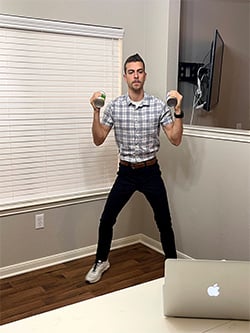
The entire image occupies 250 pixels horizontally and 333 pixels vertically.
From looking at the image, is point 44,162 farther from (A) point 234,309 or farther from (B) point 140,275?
(A) point 234,309

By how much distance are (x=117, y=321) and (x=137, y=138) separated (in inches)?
74.9

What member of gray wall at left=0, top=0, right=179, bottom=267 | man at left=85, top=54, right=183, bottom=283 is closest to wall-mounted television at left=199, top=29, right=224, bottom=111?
gray wall at left=0, top=0, right=179, bottom=267

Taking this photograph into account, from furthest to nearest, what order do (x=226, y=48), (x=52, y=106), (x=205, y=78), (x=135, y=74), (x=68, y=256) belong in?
1. (x=226, y=48)
2. (x=205, y=78)
3. (x=68, y=256)
4. (x=52, y=106)
5. (x=135, y=74)

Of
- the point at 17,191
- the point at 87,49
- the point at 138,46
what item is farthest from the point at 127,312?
the point at 138,46

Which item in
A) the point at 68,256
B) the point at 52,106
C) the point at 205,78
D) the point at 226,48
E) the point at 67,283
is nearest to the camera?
the point at 67,283

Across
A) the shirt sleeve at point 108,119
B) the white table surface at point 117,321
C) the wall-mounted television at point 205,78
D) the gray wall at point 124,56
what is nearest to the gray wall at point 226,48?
the wall-mounted television at point 205,78

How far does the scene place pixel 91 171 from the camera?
3.54m

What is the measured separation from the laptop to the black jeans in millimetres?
1836

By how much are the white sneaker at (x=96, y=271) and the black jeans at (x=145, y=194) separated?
20 centimetres

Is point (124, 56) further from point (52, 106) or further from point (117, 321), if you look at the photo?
point (117, 321)

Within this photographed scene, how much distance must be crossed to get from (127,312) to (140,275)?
2009 millimetres

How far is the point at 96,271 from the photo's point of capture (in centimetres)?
313

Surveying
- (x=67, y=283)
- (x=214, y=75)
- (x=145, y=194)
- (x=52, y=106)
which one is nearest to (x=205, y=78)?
(x=214, y=75)

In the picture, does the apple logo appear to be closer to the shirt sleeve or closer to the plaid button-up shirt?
the plaid button-up shirt
